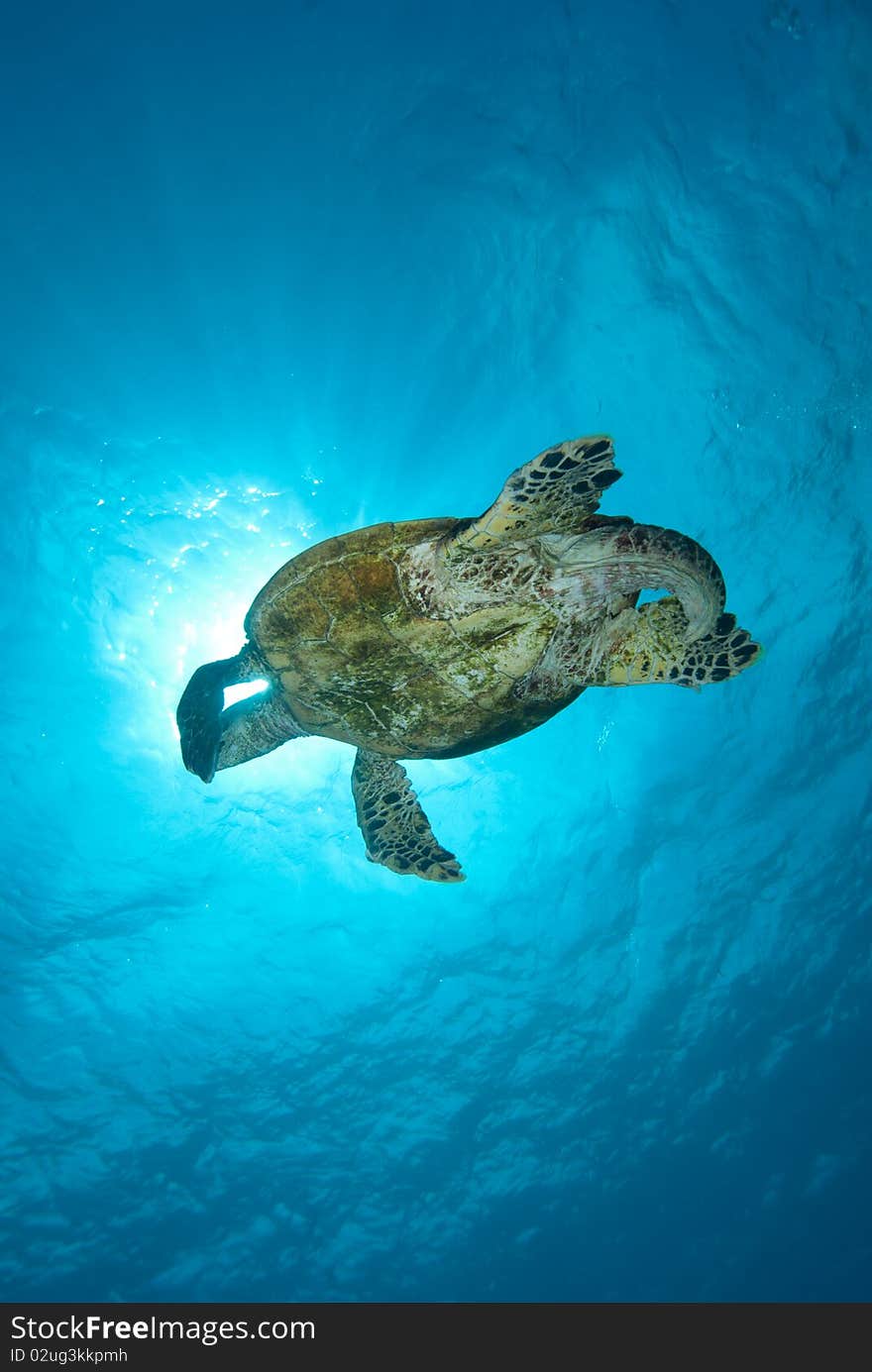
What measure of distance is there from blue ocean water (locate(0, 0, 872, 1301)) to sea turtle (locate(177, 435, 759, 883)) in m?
6.46

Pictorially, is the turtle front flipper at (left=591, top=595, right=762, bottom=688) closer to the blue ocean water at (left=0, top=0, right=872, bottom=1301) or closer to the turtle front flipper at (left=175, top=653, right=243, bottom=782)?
the turtle front flipper at (left=175, top=653, right=243, bottom=782)

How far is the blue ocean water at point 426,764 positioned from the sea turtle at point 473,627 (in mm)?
6461

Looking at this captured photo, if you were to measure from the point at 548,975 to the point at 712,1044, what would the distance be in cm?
919

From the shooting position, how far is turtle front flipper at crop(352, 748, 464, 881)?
21.8ft

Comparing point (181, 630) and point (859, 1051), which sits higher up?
point (181, 630)

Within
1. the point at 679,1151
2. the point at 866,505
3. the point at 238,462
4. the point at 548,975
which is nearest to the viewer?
the point at 238,462

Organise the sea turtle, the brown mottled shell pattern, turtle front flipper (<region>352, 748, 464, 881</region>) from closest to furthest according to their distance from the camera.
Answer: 1. the sea turtle
2. the brown mottled shell pattern
3. turtle front flipper (<region>352, 748, 464, 881</region>)

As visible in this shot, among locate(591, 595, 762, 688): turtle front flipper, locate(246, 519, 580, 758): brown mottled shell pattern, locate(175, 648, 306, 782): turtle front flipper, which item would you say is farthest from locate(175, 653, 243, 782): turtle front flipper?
locate(591, 595, 762, 688): turtle front flipper

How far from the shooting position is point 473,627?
5160mm

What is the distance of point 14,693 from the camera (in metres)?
13.1

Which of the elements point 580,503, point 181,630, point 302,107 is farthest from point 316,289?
point 580,503

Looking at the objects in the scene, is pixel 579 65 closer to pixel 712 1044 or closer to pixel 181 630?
pixel 181 630

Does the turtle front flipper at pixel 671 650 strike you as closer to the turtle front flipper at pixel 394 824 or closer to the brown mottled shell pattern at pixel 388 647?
the brown mottled shell pattern at pixel 388 647

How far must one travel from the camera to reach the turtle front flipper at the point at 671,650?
5375mm
